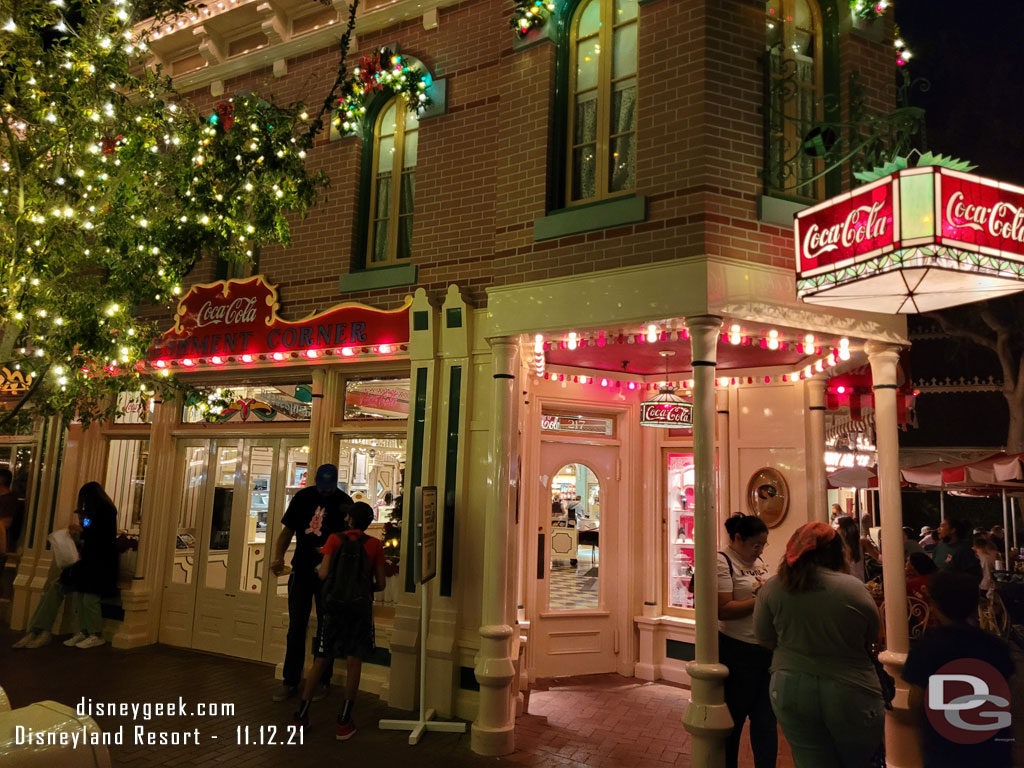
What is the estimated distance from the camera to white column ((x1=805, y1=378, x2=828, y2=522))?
24.3 feet

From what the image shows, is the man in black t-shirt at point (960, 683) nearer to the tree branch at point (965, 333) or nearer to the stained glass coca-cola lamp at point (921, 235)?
the stained glass coca-cola lamp at point (921, 235)

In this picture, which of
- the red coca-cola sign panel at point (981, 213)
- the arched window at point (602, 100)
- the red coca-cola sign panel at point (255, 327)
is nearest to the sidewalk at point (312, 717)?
the red coca-cola sign panel at point (255, 327)

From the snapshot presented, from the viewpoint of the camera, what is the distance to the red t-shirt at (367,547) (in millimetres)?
6109

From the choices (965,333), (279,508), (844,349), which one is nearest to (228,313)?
(279,508)

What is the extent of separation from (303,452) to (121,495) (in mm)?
3340

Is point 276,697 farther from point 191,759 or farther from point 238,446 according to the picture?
point 238,446

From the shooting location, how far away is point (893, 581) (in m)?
5.84

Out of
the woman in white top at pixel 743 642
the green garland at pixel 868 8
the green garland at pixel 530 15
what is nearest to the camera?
the woman in white top at pixel 743 642

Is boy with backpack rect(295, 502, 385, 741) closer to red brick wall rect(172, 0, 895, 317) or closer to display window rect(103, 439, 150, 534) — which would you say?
red brick wall rect(172, 0, 895, 317)

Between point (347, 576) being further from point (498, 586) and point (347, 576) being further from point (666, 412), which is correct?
point (666, 412)

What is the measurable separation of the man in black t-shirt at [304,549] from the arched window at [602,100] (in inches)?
143

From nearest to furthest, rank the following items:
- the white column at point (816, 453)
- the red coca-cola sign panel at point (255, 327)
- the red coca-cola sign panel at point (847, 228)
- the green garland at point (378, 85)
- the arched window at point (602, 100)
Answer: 1. the red coca-cola sign panel at point (847, 228)
2. the arched window at point (602, 100)
3. the white column at point (816, 453)
4. the red coca-cola sign panel at point (255, 327)
5. the green garland at point (378, 85)

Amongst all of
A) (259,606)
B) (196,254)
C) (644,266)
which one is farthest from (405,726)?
(196,254)

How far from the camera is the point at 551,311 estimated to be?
6.30 meters
